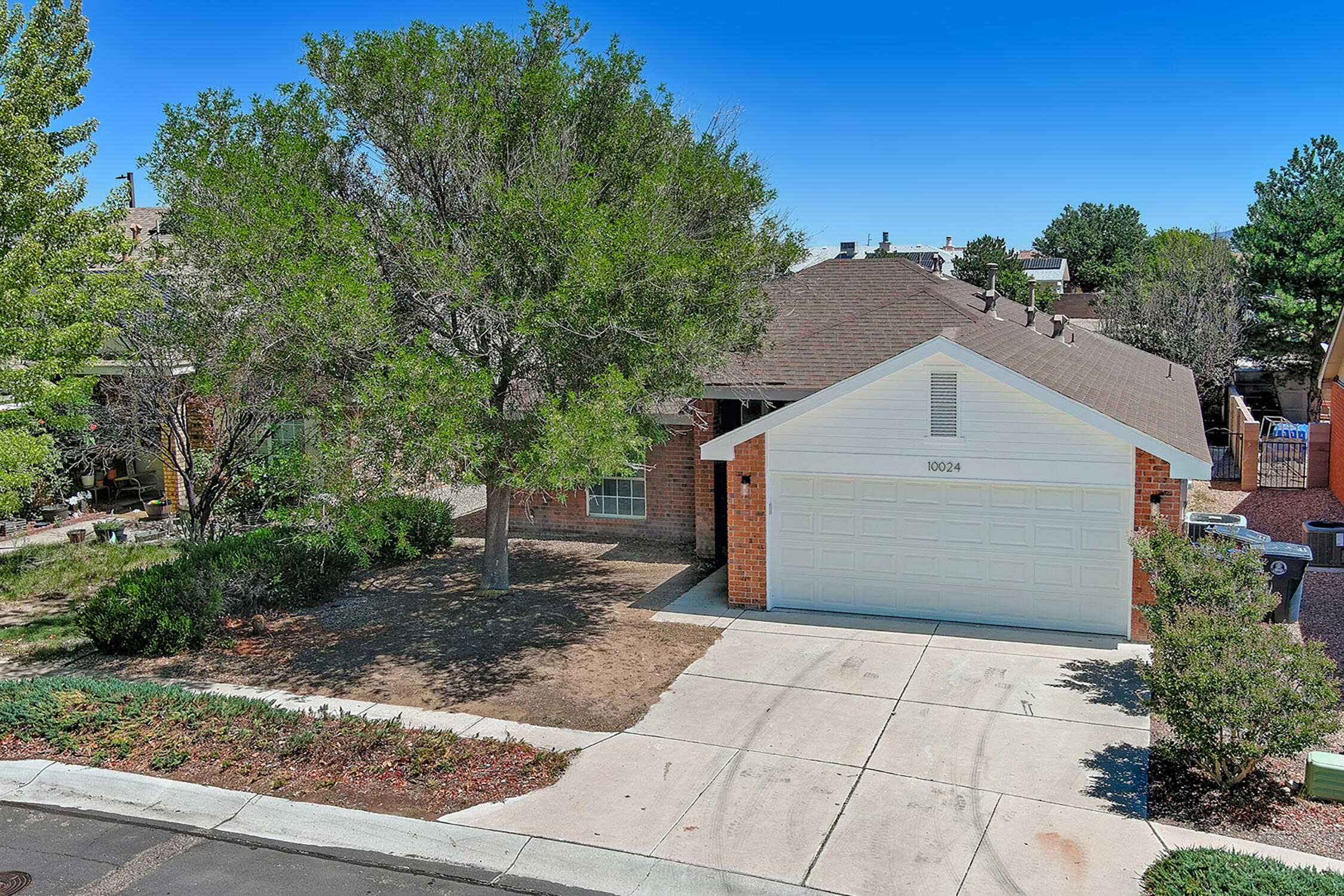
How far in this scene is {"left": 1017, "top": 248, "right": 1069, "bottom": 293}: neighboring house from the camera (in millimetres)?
64125

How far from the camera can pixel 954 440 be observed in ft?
38.8

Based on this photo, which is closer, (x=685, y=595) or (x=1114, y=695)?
(x=1114, y=695)

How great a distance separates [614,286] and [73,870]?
7059 millimetres

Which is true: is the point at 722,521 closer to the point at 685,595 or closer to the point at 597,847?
the point at 685,595


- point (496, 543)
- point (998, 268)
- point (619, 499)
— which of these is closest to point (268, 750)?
point (496, 543)

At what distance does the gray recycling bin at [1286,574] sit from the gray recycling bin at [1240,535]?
25 cm

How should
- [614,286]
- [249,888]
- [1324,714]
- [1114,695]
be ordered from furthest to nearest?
[614,286]
[1114,695]
[1324,714]
[249,888]

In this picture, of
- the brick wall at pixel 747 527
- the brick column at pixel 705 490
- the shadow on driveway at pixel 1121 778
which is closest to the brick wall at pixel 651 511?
the brick column at pixel 705 490

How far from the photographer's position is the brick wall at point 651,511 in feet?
54.9

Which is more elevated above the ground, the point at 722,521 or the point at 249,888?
the point at 722,521

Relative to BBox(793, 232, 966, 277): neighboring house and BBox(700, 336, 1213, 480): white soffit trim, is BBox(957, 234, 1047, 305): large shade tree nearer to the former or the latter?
BBox(793, 232, 966, 277): neighboring house

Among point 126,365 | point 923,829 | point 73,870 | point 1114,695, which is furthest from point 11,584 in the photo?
point 1114,695

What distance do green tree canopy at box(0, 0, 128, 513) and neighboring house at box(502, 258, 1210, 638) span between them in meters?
7.88

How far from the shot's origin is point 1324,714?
276 inches
